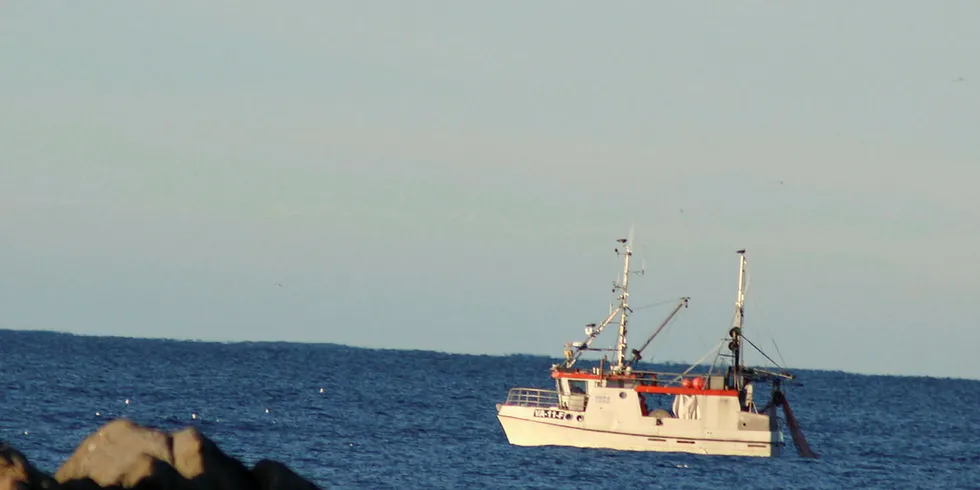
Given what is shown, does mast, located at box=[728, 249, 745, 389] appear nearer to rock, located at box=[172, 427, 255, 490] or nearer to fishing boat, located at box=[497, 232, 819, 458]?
fishing boat, located at box=[497, 232, 819, 458]

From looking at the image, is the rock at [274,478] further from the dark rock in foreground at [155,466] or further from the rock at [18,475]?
the rock at [18,475]

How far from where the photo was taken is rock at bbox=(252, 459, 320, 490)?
24.0 meters

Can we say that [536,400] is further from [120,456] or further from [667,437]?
[120,456]

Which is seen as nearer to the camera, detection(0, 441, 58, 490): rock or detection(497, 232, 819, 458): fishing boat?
detection(0, 441, 58, 490): rock

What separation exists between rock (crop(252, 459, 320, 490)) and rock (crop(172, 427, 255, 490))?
0.14 meters

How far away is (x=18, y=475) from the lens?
879 inches

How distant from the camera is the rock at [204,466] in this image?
23.8m

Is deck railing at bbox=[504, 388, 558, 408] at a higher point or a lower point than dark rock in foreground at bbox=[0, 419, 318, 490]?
higher

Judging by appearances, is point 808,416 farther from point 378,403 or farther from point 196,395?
point 196,395

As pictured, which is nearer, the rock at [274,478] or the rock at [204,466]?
the rock at [204,466]

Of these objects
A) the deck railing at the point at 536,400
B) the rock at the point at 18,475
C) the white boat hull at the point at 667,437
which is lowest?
the rock at the point at 18,475

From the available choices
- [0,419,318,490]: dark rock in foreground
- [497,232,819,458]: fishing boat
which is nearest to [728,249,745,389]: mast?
[497,232,819,458]: fishing boat

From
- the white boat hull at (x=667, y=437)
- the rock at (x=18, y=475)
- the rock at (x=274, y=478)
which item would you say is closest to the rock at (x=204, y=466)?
the rock at (x=274, y=478)

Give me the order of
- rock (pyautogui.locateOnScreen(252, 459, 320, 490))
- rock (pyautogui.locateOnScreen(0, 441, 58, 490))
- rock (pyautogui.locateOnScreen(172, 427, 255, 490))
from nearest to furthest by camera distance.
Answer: rock (pyautogui.locateOnScreen(0, 441, 58, 490)) < rock (pyautogui.locateOnScreen(172, 427, 255, 490)) < rock (pyautogui.locateOnScreen(252, 459, 320, 490))
